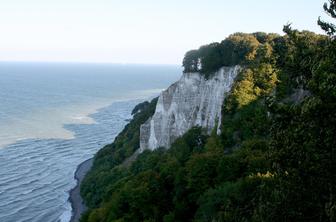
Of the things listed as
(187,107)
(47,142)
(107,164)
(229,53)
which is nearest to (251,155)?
(229,53)

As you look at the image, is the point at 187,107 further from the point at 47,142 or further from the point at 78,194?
the point at 47,142

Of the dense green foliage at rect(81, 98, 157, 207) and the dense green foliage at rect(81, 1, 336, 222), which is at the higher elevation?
the dense green foliage at rect(81, 1, 336, 222)

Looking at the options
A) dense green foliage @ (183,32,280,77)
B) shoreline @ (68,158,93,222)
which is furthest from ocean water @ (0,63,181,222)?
dense green foliage @ (183,32,280,77)

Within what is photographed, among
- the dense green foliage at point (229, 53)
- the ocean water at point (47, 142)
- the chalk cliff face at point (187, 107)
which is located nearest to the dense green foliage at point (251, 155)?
the dense green foliage at point (229, 53)

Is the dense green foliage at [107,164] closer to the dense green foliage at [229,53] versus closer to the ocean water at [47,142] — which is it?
the ocean water at [47,142]

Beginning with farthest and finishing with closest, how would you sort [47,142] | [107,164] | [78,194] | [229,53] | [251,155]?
[47,142] → [107,164] → [78,194] → [229,53] → [251,155]

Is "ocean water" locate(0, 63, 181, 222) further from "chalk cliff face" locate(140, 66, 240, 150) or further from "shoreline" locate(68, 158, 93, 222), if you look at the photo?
"chalk cliff face" locate(140, 66, 240, 150)
